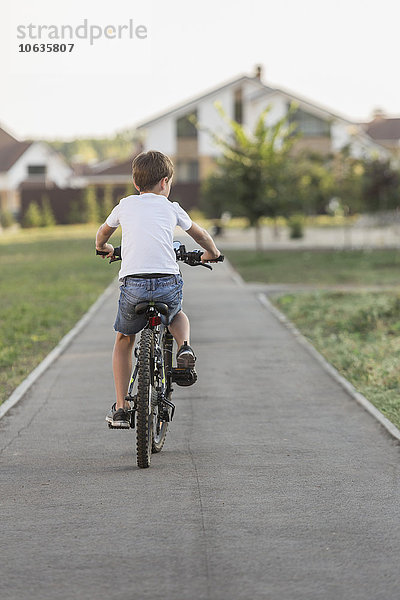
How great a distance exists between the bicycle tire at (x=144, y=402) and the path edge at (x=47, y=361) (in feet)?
6.76

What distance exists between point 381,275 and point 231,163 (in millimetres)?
7573

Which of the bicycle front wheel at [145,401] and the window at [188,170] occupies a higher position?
the window at [188,170]

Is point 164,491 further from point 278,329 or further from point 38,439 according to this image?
point 278,329

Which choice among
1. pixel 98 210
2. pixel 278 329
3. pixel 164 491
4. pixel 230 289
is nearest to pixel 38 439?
pixel 164 491

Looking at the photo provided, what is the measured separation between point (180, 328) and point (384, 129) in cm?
8078

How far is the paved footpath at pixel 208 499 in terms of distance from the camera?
13.5ft

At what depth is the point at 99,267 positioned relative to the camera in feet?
84.9

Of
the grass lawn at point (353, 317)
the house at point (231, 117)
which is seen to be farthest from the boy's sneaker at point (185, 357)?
the house at point (231, 117)

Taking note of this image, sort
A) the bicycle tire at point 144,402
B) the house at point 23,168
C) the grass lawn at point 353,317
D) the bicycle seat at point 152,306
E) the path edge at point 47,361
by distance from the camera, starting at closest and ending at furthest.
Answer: the bicycle tire at point 144,402
the bicycle seat at point 152,306
the path edge at point 47,361
the grass lawn at point 353,317
the house at point 23,168

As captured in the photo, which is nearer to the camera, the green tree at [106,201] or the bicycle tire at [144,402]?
the bicycle tire at [144,402]

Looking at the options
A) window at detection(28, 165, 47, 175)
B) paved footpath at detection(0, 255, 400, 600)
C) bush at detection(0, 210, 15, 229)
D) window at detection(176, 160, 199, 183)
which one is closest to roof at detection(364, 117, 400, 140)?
window at detection(176, 160, 199, 183)

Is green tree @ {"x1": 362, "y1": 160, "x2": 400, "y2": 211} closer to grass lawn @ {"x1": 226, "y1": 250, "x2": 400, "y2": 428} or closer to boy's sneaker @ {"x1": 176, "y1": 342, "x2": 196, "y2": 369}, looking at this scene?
grass lawn @ {"x1": 226, "y1": 250, "x2": 400, "y2": 428}

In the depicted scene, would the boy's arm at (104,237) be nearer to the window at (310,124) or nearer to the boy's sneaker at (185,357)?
the boy's sneaker at (185,357)

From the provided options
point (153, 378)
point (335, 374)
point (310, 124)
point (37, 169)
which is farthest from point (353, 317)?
point (37, 169)
